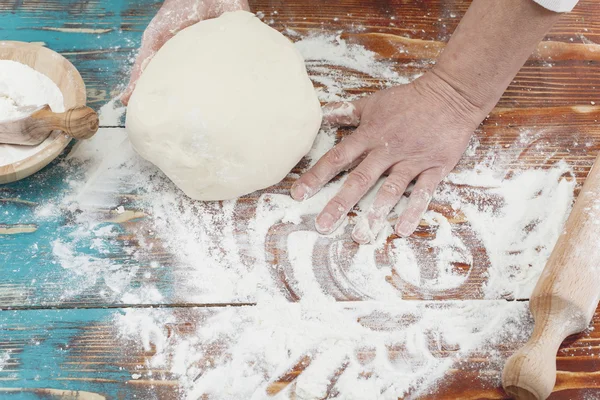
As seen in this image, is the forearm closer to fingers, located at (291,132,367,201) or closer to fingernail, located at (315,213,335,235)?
fingers, located at (291,132,367,201)

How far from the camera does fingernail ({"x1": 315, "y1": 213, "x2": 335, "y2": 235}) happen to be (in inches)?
45.8

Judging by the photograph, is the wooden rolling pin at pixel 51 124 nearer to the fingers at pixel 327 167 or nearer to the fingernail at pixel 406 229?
the fingers at pixel 327 167

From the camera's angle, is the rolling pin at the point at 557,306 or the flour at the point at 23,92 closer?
the rolling pin at the point at 557,306

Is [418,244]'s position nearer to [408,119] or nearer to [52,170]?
[408,119]

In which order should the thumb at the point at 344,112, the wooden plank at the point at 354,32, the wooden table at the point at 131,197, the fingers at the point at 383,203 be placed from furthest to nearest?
the wooden plank at the point at 354,32, the thumb at the point at 344,112, the fingers at the point at 383,203, the wooden table at the point at 131,197

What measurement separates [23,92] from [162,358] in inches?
26.9

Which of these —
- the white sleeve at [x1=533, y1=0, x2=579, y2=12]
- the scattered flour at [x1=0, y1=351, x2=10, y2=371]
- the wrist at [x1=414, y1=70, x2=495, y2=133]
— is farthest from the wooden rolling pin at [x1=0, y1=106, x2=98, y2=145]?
the white sleeve at [x1=533, y1=0, x2=579, y2=12]

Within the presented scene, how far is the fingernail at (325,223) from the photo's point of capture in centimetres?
116

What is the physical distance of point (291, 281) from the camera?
1121 millimetres

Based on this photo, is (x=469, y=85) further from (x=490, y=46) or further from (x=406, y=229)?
(x=406, y=229)

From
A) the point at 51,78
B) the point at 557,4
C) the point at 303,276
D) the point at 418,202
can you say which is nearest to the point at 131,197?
the point at 51,78

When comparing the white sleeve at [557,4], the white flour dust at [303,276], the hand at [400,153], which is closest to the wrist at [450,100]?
the hand at [400,153]

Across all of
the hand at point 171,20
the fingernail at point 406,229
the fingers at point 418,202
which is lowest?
the fingernail at point 406,229

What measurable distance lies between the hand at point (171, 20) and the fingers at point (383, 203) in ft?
1.83
